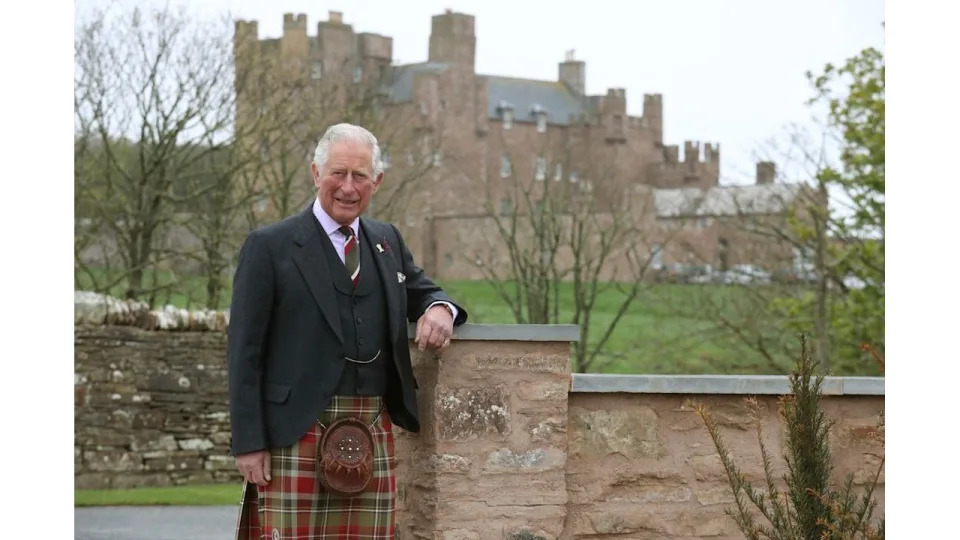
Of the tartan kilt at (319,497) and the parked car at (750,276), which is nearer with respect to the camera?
the tartan kilt at (319,497)

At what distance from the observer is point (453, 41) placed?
294 feet

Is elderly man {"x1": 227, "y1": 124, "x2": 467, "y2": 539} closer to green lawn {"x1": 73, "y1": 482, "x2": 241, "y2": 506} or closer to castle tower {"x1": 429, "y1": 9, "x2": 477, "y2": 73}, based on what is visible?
green lawn {"x1": 73, "y1": 482, "x2": 241, "y2": 506}

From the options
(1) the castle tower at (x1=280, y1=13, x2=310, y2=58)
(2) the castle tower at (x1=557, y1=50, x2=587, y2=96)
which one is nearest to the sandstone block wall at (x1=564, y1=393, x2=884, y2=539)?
(1) the castle tower at (x1=280, y1=13, x2=310, y2=58)

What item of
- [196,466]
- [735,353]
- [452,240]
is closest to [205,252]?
[196,466]

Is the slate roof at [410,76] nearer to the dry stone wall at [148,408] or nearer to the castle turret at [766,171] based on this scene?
the castle turret at [766,171]

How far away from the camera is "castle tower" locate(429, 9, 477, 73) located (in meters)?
89.2

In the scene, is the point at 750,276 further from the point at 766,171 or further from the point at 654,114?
the point at 654,114

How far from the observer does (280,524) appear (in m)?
4.93

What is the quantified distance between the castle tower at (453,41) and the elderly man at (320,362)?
278 ft

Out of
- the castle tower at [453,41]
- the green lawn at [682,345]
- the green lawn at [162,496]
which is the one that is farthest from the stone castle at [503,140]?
the green lawn at [162,496]

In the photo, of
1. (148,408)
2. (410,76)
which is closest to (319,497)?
(148,408)

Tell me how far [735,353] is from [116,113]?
36.3ft

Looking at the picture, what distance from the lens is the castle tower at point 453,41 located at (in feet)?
293

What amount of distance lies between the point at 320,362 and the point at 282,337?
15 centimetres
